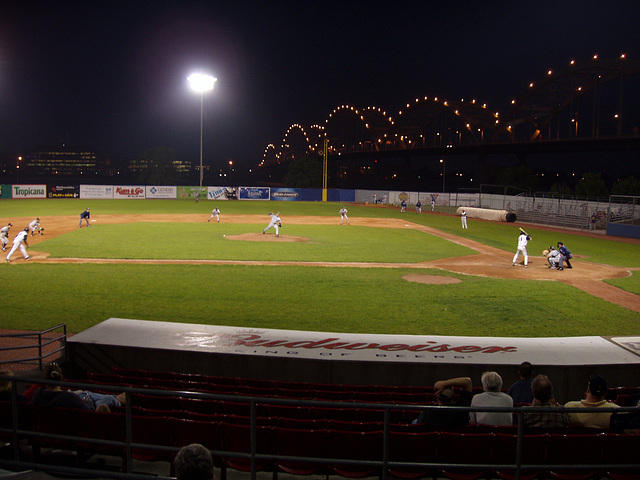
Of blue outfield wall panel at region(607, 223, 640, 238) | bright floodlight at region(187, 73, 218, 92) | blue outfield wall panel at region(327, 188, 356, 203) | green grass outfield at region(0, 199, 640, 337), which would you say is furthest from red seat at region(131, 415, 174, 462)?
blue outfield wall panel at region(327, 188, 356, 203)

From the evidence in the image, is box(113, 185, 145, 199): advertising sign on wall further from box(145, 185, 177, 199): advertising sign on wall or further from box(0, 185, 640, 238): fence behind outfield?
box(145, 185, 177, 199): advertising sign on wall

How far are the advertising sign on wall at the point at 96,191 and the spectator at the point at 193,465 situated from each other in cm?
7634

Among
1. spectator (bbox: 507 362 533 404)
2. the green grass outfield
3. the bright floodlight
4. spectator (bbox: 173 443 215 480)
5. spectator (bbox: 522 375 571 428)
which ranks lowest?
the green grass outfield

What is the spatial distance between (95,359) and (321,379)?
4214 mm

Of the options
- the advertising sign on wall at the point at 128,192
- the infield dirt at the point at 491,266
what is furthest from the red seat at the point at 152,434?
the advertising sign on wall at the point at 128,192

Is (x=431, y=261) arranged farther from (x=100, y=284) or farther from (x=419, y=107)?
(x=419, y=107)

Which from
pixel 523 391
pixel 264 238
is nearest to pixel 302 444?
pixel 523 391

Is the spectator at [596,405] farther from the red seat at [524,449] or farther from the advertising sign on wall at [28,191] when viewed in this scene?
the advertising sign on wall at [28,191]

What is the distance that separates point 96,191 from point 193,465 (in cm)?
7696

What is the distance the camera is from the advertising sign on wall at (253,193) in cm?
7800

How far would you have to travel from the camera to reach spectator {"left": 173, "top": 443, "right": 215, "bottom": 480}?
2.81 metres

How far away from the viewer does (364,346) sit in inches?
386

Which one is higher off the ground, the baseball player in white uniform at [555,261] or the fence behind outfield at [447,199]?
the fence behind outfield at [447,199]

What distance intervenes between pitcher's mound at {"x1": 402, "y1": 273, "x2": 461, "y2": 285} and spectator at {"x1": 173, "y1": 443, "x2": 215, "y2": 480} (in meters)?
17.3
